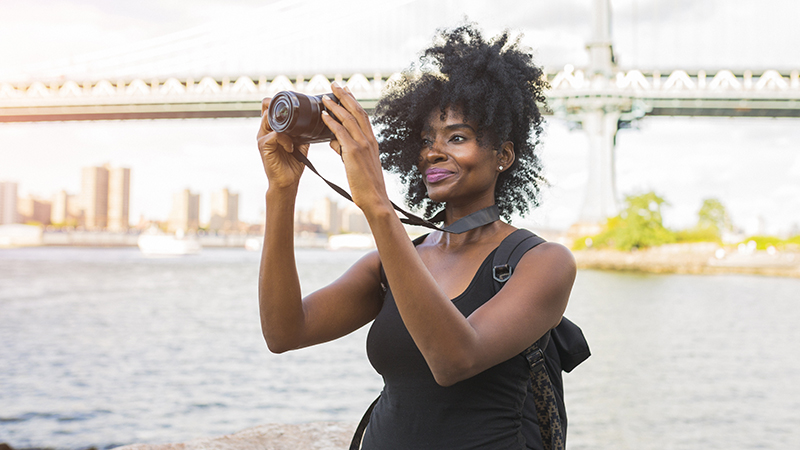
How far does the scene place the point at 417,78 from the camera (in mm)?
1668

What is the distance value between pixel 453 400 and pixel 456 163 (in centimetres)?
48

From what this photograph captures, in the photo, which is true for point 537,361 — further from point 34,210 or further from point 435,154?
point 34,210

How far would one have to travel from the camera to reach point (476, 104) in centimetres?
145

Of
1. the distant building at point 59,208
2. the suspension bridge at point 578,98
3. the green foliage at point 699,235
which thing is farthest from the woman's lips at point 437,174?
the distant building at point 59,208

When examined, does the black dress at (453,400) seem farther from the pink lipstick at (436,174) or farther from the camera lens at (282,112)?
the camera lens at (282,112)

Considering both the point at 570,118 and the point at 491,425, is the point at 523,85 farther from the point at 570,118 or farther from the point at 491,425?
the point at 570,118

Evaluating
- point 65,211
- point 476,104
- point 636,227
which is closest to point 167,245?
point 65,211

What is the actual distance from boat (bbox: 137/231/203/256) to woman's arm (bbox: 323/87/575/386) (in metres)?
58.8

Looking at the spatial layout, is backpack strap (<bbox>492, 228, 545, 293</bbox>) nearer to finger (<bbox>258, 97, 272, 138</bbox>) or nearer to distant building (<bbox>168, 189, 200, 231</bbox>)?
finger (<bbox>258, 97, 272, 138</bbox>)

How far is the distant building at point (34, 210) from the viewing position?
85.4 meters

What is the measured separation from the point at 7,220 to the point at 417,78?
9785 cm

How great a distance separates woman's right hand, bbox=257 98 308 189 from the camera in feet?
4.34

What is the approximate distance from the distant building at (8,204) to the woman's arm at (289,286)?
96608 mm

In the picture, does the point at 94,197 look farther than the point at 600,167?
Yes
